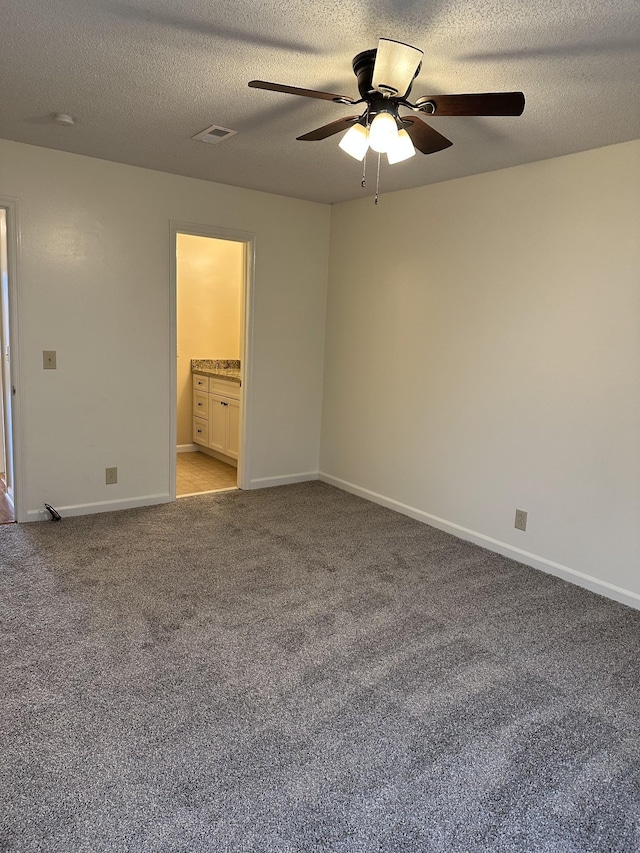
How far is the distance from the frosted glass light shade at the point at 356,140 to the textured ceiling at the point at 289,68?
9.9 inches

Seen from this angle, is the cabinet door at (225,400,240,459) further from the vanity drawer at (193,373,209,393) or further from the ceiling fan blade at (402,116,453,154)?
the ceiling fan blade at (402,116,453,154)

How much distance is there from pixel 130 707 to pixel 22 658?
23.8 inches

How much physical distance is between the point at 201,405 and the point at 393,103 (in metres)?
4.22

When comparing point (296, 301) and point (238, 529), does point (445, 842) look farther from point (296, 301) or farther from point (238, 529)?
point (296, 301)

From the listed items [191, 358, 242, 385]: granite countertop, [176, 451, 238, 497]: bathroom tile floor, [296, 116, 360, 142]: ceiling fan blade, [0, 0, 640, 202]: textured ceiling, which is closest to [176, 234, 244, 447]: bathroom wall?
[191, 358, 242, 385]: granite countertop

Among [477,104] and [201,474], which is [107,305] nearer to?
[201,474]

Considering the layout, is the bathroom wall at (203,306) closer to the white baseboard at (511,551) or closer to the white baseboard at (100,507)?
the white baseboard at (100,507)

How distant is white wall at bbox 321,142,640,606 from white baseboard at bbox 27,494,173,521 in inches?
65.3

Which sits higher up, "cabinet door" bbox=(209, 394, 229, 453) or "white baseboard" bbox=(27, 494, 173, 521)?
"cabinet door" bbox=(209, 394, 229, 453)

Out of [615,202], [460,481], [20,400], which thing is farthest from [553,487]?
[20,400]

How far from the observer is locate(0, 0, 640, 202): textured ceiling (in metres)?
1.88

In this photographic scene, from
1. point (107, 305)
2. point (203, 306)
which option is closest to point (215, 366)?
point (203, 306)

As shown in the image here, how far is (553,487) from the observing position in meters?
3.41

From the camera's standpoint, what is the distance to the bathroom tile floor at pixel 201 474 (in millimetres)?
4922
